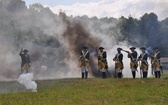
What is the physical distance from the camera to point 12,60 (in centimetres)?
4000

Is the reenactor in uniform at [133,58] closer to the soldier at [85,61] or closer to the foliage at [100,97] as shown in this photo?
the soldier at [85,61]

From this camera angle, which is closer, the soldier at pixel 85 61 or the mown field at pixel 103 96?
the mown field at pixel 103 96

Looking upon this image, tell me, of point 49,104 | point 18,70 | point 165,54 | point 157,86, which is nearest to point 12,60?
point 18,70

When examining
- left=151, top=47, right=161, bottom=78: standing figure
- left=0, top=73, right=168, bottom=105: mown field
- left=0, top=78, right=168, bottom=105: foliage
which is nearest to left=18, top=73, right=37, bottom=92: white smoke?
left=0, top=73, right=168, bottom=105: mown field

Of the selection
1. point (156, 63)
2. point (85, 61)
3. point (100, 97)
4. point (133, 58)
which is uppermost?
point (133, 58)

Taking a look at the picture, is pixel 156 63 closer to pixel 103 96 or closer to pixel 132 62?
pixel 132 62

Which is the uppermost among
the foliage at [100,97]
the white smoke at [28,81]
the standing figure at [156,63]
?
the standing figure at [156,63]

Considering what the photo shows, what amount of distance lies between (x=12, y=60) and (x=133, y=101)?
2549cm

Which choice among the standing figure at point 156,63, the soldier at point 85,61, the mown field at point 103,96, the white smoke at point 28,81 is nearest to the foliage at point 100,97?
the mown field at point 103,96

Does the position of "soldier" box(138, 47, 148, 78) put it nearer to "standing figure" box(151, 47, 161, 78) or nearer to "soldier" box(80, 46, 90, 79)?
"standing figure" box(151, 47, 161, 78)

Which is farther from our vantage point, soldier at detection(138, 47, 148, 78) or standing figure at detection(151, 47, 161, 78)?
standing figure at detection(151, 47, 161, 78)

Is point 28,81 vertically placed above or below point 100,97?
above

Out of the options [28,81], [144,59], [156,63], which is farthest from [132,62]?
[28,81]

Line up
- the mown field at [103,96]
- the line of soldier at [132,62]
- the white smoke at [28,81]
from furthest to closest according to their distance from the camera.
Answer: the line of soldier at [132,62] < the white smoke at [28,81] < the mown field at [103,96]
